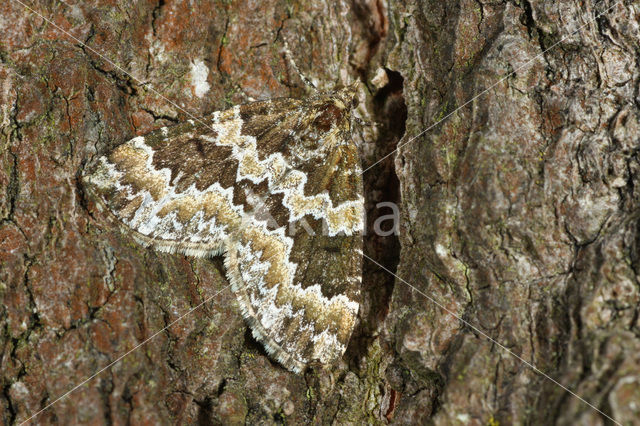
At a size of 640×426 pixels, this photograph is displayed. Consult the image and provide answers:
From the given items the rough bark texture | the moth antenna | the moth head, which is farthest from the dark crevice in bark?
the moth antenna

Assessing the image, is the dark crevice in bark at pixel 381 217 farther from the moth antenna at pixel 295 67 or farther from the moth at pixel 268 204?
the moth antenna at pixel 295 67

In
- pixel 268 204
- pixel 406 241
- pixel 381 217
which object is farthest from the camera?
pixel 268 204

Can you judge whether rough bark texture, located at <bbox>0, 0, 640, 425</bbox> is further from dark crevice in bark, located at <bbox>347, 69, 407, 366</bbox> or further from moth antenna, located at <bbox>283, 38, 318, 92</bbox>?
moth antenna, located at <bbox>283, 38, 318, 92</bbox>

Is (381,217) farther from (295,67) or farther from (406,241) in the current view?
Result: (295,67)

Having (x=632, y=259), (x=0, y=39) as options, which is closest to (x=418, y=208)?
(x=632, y=259)

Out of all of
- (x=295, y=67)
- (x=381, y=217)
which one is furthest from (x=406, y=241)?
(x=295, y=67)

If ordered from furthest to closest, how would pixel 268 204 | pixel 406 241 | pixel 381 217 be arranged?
pixel 268 204 < pixel 381 217 < pixel 406 241
